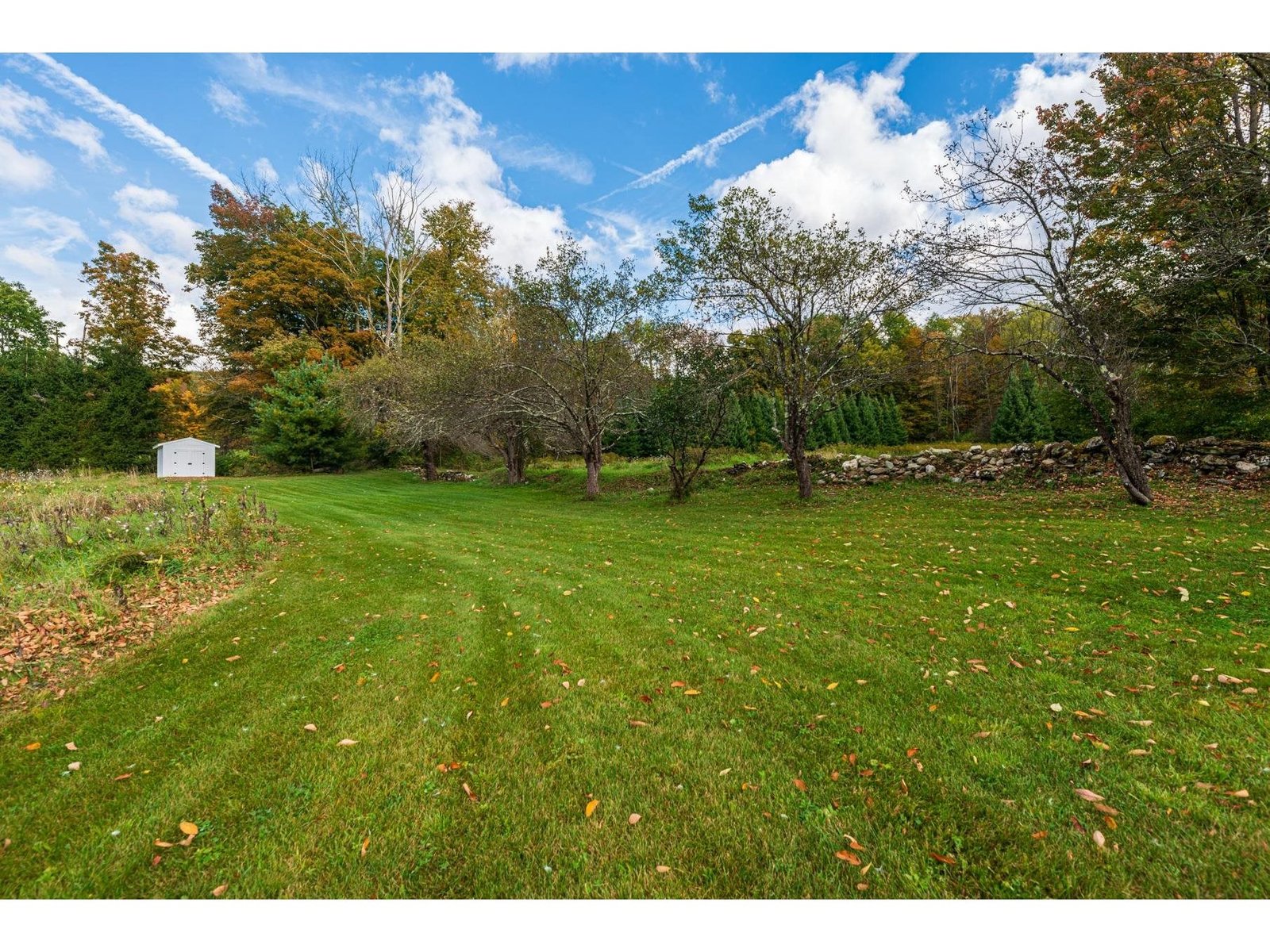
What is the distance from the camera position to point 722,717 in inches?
125

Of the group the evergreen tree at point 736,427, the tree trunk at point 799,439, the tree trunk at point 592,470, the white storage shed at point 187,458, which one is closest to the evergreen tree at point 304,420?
the white storage shed at point 187,458

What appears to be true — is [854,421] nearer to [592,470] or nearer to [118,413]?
[592,470]

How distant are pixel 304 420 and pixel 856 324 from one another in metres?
28.5

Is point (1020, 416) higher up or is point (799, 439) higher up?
point (1020, 416)

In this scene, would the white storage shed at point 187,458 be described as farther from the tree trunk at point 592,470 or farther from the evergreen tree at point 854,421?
the evergreen tree at point 854,421

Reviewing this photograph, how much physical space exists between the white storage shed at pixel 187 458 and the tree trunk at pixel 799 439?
28.9 meters

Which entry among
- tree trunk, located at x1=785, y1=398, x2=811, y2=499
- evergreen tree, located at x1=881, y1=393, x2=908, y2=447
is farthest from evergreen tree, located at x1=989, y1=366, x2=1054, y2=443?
tree trunk, located at x1=785, y1=398, x2=811, y2=499

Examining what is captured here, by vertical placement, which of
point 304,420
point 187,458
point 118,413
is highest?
point 118,413

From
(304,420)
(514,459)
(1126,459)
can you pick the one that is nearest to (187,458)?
(304,420)

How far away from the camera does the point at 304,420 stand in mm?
26688

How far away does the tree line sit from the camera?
27.8ft

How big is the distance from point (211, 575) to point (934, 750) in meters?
8.75

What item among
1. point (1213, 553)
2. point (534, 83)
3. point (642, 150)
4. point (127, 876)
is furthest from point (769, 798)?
point (642, 150)
